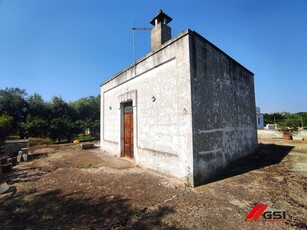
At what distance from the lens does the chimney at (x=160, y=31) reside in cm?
632

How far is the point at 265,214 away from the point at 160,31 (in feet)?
22.0

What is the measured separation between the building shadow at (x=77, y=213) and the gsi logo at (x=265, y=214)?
60.1 inches

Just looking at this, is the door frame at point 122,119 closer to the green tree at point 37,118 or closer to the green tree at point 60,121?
the green tree at point 60,121

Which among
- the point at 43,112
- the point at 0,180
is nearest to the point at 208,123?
the point at 0,180

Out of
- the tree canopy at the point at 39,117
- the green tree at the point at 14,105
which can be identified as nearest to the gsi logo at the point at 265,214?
the tree canopy at the point at 39,117

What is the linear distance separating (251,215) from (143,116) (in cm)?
462

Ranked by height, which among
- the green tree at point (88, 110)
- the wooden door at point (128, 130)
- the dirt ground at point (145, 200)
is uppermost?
the green tree at point (88, 110)

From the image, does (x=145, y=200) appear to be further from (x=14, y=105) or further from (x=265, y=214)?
(x=14, y=105)

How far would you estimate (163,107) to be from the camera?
213 inches

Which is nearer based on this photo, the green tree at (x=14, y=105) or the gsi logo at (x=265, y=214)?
the gsi logo at (x=265, y=214)

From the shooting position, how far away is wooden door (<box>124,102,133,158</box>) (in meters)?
7.50

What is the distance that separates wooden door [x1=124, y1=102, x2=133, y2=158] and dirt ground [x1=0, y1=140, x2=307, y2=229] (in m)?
2.05

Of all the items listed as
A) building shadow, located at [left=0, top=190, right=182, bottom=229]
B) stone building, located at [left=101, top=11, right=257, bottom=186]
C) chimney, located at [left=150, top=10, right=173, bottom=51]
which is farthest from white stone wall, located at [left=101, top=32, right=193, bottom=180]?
building shadow, located at [left=0, top=190, right=182, bottom=229]

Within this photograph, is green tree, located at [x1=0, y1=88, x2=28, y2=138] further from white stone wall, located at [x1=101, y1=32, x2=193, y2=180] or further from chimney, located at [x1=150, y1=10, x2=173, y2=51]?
chimney, located at [x1=150, y1=10, x2=173, y2=51]
